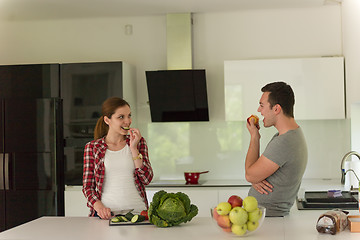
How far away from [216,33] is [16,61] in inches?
84.2

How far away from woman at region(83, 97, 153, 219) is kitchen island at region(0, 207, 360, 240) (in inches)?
11.6

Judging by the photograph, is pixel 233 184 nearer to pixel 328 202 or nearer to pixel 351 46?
pixel 328 202

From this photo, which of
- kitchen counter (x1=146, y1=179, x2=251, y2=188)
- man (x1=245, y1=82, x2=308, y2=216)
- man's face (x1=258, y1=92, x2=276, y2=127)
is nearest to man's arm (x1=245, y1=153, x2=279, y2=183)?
man (x1=245, y1=82, x2=308, y2=216)

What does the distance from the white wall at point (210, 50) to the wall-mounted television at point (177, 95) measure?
0.83 feet

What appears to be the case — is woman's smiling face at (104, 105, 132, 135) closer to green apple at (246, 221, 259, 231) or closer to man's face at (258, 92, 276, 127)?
man's face at (258, 92, 276, 127)

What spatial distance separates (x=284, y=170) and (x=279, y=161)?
74 millimetres

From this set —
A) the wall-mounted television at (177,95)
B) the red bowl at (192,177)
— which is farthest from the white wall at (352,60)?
the red bowl at (192,177)

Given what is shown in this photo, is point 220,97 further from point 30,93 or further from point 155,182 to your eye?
point 30,93

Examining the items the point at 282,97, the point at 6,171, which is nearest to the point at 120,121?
the point at 282,97

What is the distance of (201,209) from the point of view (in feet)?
17.3

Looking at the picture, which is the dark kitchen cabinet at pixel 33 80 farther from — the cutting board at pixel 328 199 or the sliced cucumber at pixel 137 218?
the sliced cucumber at pixel 137 218

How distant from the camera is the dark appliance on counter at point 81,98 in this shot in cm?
548

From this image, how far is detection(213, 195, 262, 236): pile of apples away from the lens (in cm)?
257

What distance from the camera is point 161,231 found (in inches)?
109
